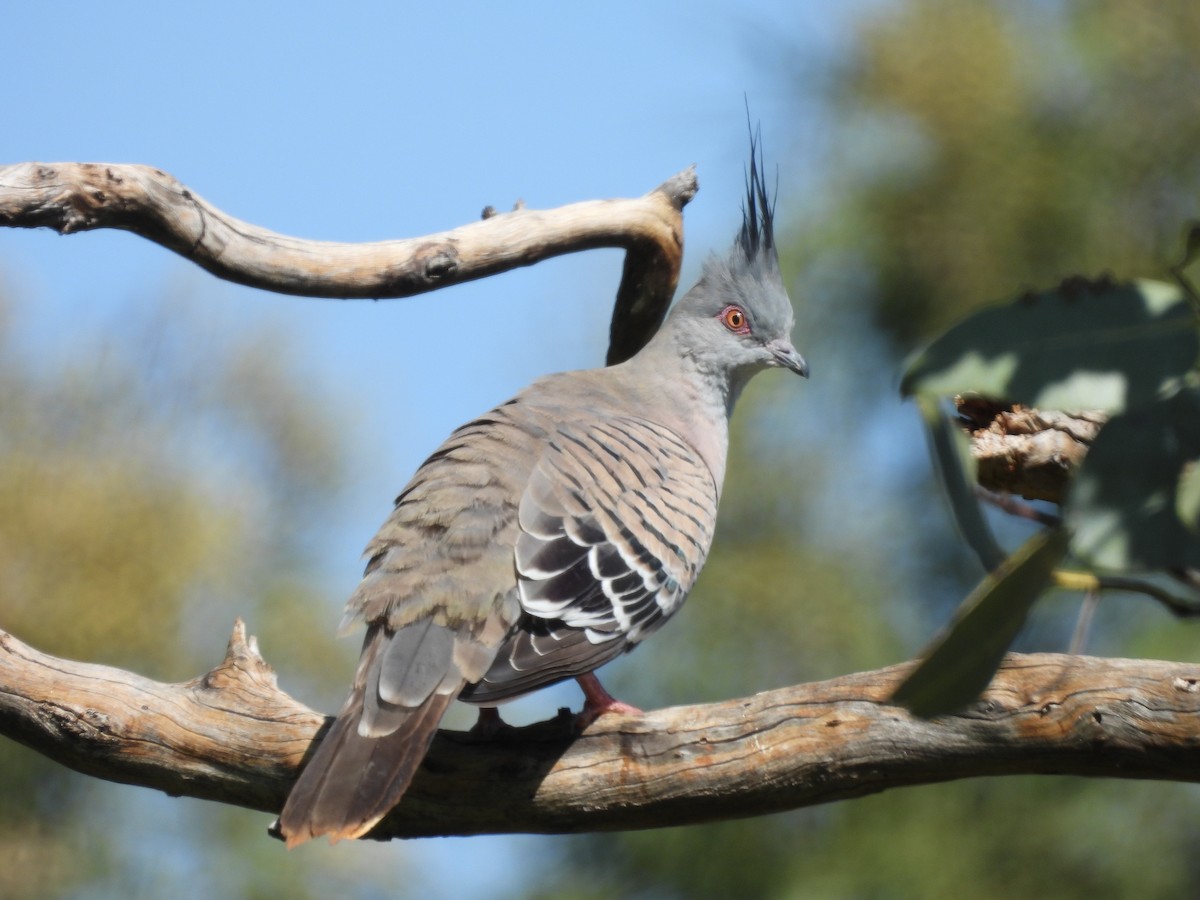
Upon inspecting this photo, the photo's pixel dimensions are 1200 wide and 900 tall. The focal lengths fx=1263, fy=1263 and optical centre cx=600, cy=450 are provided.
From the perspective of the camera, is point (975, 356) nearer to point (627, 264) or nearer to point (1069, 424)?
point (1069, 424)

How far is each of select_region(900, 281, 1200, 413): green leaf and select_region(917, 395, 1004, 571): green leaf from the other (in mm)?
33

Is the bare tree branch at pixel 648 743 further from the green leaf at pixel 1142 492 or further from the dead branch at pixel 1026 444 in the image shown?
the green leaf at pixel 1142 492

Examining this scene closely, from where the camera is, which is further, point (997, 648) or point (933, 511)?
point (933, 511)

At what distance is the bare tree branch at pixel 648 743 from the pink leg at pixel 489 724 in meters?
0.05

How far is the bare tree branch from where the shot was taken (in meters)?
2.42

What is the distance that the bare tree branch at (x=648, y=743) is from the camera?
2.42 meters

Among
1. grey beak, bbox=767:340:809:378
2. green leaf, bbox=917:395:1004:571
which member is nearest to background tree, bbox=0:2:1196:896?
grey beak, bbox=767:340:809:378

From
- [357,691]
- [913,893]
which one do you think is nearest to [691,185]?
[357,691]

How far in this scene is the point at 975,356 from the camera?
96 cm

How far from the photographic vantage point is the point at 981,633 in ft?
3.15

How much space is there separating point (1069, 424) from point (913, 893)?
5.15 m

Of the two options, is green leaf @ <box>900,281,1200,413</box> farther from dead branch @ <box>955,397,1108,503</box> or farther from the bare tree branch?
dead branch @ <box>955,397,1108,503</box>

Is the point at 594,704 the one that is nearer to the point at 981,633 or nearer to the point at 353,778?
the point at 353,778

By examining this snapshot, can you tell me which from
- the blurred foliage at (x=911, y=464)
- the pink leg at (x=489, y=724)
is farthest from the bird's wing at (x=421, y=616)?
the blurred foliage at (x=911, y=464)
